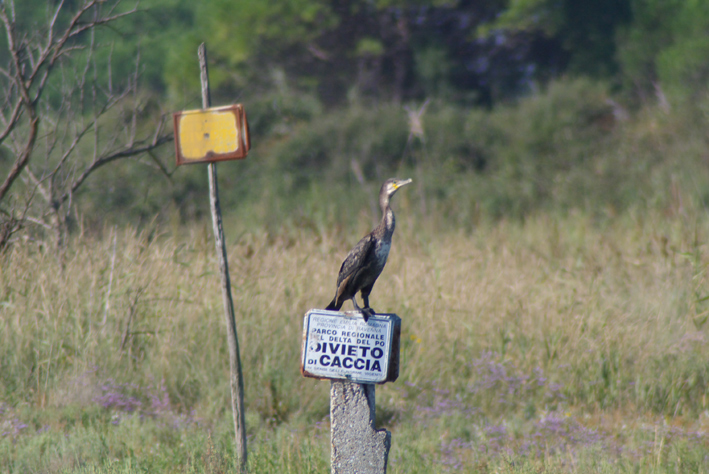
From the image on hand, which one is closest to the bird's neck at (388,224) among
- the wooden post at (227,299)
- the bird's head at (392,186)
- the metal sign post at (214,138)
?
the bird's head at (392,186)

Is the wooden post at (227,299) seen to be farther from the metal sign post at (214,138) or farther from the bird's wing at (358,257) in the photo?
the bird's wing at (358,257)

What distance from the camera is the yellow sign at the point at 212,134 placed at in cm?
353

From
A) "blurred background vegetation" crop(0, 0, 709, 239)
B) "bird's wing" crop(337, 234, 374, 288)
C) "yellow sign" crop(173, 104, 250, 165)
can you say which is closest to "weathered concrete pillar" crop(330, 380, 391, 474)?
"bird's wing" crop(337, 234, 374, 288)

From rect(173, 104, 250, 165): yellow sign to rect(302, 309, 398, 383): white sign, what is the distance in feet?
3.38

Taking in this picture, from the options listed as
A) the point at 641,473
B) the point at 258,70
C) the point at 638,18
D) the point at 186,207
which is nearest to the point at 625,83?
the point at 638,18

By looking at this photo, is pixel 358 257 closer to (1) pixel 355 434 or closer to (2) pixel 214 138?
(1) pixel 355 434

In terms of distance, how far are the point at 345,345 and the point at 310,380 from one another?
88.8 inches

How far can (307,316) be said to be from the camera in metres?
2.98

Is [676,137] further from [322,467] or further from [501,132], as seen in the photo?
[322,467]

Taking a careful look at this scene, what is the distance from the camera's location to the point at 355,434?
2990mm

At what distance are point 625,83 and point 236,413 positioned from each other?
22283 mm

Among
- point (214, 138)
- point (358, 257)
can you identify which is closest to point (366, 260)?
point (358, 257)

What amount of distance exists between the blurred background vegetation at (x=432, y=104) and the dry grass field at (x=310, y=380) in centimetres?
202

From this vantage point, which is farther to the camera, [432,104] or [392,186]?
[432,104]
